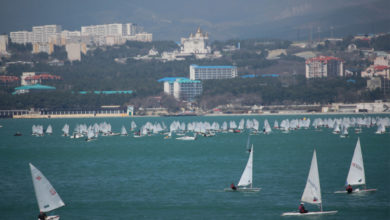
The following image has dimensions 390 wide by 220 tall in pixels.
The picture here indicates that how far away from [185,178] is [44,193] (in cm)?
1936

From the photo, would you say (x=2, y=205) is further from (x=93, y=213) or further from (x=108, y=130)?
(x=108, y=130)

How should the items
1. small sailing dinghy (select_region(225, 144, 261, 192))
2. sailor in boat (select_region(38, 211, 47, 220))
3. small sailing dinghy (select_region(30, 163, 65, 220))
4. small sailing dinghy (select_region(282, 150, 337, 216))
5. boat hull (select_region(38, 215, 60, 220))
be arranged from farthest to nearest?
small sailing dinghy (select_region(225, 144, 261, 192))
small sailing dinghy (select_region(282, 150, 337, 216))
boat hull (select_region(38, 215, 60, 220))
sailor in boat (select_region(38, 211, 47, 220))
small sailing dinghy (select_region(30, 163, 65, 220))

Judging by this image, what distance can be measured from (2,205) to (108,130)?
2754 inches

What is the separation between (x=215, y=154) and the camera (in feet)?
235

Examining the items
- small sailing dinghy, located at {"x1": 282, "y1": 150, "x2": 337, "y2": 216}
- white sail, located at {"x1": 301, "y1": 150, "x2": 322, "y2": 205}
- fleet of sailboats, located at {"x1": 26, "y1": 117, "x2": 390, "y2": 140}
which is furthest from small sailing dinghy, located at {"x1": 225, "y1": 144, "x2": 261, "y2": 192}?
fleet of sailboats, located at {"x1": 26, "y1": 117, "x2": 390, "y2": 140}

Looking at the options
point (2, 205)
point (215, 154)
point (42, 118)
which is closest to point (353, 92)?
point (42, 118)

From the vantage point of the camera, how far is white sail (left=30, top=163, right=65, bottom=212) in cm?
3341

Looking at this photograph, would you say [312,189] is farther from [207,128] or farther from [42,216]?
[207,128]

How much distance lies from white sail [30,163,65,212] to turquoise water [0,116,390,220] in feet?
13.6

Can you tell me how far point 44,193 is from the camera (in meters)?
34.0

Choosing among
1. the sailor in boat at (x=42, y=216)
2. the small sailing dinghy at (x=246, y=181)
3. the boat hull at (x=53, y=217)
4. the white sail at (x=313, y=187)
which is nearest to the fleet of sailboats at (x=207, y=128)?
the small sailing dinghy at (x=246, y=181)

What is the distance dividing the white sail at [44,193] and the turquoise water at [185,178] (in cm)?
415

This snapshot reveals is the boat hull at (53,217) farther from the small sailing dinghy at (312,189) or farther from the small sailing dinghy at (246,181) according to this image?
the small sailing dinghy at (246,181)

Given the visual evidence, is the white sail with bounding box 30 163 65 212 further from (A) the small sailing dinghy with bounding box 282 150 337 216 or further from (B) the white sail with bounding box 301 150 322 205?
(B) the white sail with bounding box 301 150 322 205
